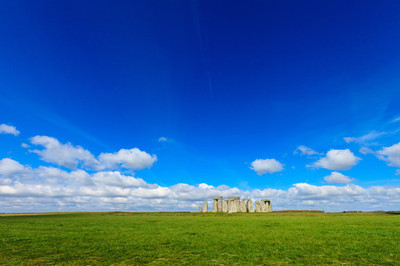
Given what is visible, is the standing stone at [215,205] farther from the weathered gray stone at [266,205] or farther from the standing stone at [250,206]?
the weathered gray stone at [266,205]

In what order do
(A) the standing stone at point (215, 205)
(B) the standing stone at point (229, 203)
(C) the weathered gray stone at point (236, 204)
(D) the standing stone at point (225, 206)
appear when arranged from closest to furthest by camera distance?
1. (C) the weathered gray stone at point (236, 204)
2. (B) the standing stone at point (229, 203)
3. (D) the standing stone at point (225, 206)
4. (A) the standing stone at point (215, 205)

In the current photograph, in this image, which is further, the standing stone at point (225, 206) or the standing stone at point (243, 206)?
the standing stone at point (225, 206)

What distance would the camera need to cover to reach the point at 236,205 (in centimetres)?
7019

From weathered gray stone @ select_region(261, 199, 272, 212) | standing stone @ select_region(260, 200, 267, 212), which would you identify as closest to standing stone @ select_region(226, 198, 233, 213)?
standing stone @ select_region(260, 200, 267, 212)

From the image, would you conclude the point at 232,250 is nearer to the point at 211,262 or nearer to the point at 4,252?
the point at 211,262

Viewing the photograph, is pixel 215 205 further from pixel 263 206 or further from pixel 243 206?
pixel 263 206

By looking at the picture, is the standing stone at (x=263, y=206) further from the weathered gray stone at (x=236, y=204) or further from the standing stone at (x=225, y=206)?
the standing stone at (x=225, y=206)

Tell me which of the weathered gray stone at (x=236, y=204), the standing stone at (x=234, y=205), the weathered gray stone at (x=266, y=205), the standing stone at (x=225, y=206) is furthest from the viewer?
the standing stone at (x=225, y=206)

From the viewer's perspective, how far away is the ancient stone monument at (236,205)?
68.2 meters

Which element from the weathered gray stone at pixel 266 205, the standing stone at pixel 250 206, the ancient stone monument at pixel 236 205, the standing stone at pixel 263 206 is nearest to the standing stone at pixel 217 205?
the ancient stone monument at pixel 236 205

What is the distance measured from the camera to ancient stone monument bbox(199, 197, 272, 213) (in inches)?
2685

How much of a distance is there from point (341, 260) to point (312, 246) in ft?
8.27

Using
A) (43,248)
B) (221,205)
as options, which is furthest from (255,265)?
(221,205)

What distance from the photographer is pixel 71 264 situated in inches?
304
